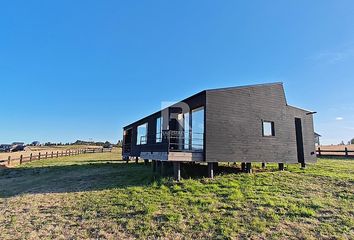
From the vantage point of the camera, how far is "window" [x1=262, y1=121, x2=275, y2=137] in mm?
12866

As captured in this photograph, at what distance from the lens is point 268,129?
42.9ft

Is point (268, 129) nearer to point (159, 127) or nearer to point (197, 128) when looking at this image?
point (197, 128)

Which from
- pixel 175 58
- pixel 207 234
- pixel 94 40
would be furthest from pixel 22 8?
pixel 207 234

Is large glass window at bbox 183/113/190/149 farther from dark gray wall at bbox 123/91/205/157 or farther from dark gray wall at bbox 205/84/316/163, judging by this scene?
dark gray wall at bbox 205/84/316/163

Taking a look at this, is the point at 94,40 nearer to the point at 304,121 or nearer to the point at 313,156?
the point at 304,121

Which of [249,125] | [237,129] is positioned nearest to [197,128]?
[237,129]

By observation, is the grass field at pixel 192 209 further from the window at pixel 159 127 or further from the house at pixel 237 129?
the window at pixel 159 127

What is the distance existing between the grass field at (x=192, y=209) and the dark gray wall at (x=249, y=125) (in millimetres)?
1261

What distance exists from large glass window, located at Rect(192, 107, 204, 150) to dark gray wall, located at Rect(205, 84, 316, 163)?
40.7 inches

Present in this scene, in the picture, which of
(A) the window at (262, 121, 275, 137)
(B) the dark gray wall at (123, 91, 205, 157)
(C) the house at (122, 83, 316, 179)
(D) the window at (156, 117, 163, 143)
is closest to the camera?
(C) the house at (122, 83, 316, 179)

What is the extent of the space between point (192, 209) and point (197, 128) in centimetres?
591


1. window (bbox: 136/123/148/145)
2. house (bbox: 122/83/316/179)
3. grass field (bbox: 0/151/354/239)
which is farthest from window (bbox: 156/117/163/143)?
grass field (bbox: 0/151/354/239)

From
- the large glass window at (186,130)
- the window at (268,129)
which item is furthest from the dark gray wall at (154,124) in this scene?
the window at (268,129)

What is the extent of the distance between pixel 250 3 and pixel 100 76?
1844 cm
